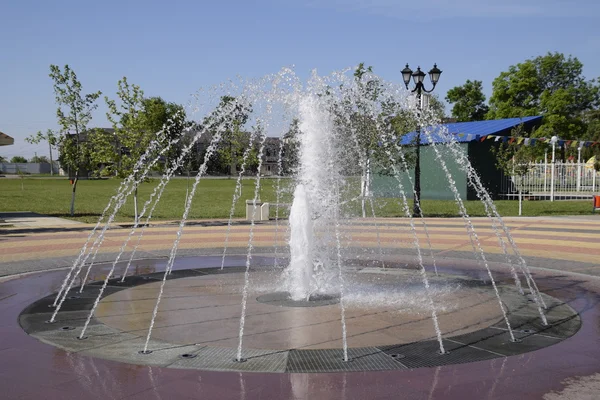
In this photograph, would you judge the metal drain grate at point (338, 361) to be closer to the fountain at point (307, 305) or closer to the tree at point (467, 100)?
the fountain at point (307, 305)

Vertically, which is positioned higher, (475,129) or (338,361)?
(475,129)

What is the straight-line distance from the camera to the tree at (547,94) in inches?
2127

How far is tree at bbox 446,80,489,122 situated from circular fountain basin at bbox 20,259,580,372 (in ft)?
197

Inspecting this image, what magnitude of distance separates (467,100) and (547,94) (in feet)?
40.4

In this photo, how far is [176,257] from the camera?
12.6 m

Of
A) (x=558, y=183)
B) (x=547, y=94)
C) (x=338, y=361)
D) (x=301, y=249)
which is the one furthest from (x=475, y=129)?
(x=338, y=361)

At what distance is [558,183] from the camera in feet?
118

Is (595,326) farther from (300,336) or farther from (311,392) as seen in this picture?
(311,392)

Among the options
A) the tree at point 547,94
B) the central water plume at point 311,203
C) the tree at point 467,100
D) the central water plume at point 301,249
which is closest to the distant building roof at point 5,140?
the central water plume at point 311,203

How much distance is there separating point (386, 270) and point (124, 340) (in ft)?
19.6

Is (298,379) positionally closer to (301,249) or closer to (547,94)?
(301,249)

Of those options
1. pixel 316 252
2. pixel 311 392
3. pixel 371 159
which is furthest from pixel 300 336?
pixel 371 159

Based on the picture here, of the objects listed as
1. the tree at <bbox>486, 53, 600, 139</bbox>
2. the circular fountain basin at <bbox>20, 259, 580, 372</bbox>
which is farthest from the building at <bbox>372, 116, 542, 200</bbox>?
the circular fountain basin at <bbox>20, 259, 580, 372</bbox>

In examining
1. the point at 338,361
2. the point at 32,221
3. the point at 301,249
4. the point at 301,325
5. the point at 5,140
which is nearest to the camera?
the point at 338,361
